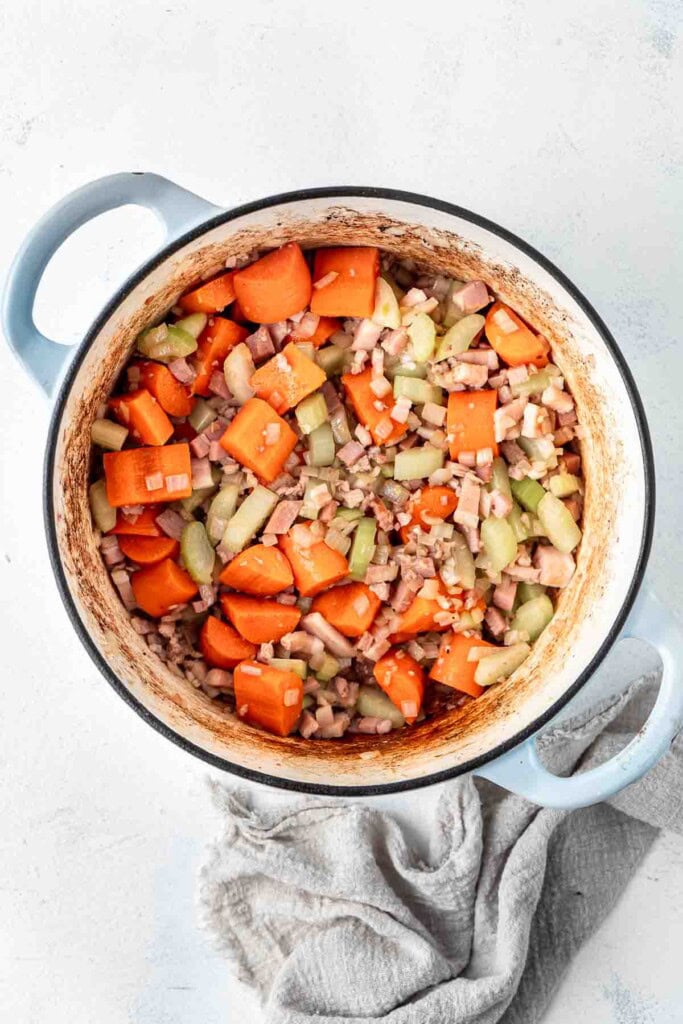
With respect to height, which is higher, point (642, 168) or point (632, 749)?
point (642, 168)

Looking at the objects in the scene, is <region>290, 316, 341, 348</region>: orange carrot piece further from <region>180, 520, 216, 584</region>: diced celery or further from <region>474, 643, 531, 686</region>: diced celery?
<region>474, 643, 531, 686</region>: diced celery

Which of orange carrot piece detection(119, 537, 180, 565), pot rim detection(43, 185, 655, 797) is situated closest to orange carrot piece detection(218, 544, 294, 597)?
orange carrot piece detection(119, 537, 180, 565)

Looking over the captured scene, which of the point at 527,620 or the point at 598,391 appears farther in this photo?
the point at 527,620

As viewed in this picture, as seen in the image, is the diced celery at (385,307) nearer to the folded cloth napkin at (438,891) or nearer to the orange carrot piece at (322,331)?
the orange carrot piece at (322,331)

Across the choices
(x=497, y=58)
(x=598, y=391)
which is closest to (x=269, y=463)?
(x=598, y=391)

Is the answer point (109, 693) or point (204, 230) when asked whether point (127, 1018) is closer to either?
point (109, 693)

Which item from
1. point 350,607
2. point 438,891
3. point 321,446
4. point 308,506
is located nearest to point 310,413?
point 321,446

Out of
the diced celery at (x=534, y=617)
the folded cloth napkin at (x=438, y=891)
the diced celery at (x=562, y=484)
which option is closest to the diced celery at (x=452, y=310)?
the diced celery at (x=562, y=484)

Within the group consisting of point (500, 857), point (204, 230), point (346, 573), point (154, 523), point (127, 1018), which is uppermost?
point (204, 230)
